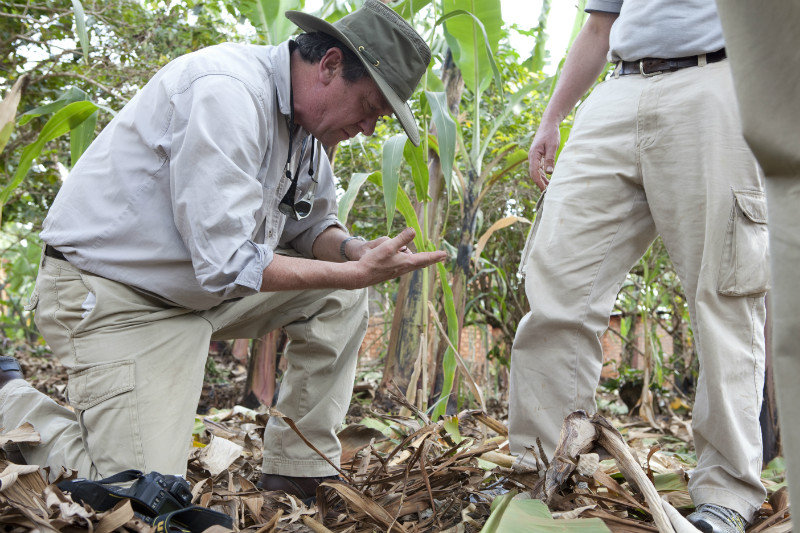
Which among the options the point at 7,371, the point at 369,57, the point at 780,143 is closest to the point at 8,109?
the point at 7,371

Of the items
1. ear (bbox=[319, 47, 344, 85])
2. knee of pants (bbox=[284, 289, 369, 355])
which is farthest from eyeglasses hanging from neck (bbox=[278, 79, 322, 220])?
knee of pants (bbox=[284, 289, 369, 355])

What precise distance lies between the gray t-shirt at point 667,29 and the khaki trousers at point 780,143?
1.04 m

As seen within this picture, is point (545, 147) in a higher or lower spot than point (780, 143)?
lower

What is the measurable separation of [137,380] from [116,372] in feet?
0.17

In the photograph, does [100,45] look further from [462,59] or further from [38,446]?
[38,446]

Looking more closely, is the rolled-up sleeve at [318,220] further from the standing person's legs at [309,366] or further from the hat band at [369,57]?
the hat band at [369,57]

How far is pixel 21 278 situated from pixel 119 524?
4.83 metres

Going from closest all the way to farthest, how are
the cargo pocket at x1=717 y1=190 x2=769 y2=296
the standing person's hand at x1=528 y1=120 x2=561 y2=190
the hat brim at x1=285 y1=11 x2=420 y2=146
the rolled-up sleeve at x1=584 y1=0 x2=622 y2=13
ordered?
the cargo pocket at x1=717 y1=190 x2=769 y2=296 → the hat brim at x1=285 y1=11 x2=420 y2=146 → the rolled-up sleeve at x1=584 y1=0 x2=622 y2=13 → the standing person's hand at x1=528 y1=120 x2=561 y2=190

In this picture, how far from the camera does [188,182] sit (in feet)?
5.00

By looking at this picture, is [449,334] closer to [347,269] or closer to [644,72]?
[347,269]

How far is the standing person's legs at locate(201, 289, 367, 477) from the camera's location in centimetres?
193

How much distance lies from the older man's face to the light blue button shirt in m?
0.08

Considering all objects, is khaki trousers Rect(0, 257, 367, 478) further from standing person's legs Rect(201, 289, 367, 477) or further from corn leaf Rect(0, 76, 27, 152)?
corn leaf Rect(0, 76, 27, 152)

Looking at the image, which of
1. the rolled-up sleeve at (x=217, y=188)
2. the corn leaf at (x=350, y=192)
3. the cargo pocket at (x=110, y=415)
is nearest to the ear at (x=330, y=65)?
the rolled-up sleeve at (x=217, y=188)
